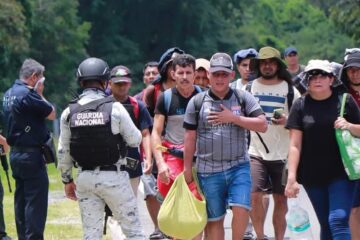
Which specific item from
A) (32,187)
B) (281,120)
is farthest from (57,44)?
(281,120)

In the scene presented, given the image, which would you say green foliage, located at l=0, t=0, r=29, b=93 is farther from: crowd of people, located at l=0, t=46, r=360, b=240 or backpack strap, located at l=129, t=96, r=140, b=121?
crowd of people, located at l=0, t=46, r=360, b=240

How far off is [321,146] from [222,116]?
90 cm

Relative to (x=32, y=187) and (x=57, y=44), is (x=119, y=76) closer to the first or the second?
(x=32, y=187)

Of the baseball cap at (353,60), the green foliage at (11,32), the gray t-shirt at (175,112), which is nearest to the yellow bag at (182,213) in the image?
the gray t-shirt at (175,112)

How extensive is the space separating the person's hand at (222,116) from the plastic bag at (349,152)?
0.92 m

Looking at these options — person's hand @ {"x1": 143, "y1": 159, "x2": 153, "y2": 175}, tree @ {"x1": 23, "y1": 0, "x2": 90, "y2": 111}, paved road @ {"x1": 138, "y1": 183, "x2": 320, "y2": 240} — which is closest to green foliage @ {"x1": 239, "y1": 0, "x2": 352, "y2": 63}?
tree @ {"x1": 23, "y1": 0, "x2": 90, "y2": 111}

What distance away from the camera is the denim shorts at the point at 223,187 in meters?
8.87

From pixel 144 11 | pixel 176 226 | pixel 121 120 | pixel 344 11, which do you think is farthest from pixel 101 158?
pixel 144 11

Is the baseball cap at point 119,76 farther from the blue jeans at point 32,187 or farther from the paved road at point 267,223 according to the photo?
A: the paved road at point 267,223

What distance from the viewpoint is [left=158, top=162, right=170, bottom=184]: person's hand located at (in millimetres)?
9344

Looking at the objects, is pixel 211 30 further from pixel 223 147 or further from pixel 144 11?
pixel 223 147

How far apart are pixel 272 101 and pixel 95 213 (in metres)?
2.57

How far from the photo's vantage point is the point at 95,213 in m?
8.61

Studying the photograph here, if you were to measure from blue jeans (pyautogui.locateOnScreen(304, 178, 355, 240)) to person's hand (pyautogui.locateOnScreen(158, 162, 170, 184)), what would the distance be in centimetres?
136
